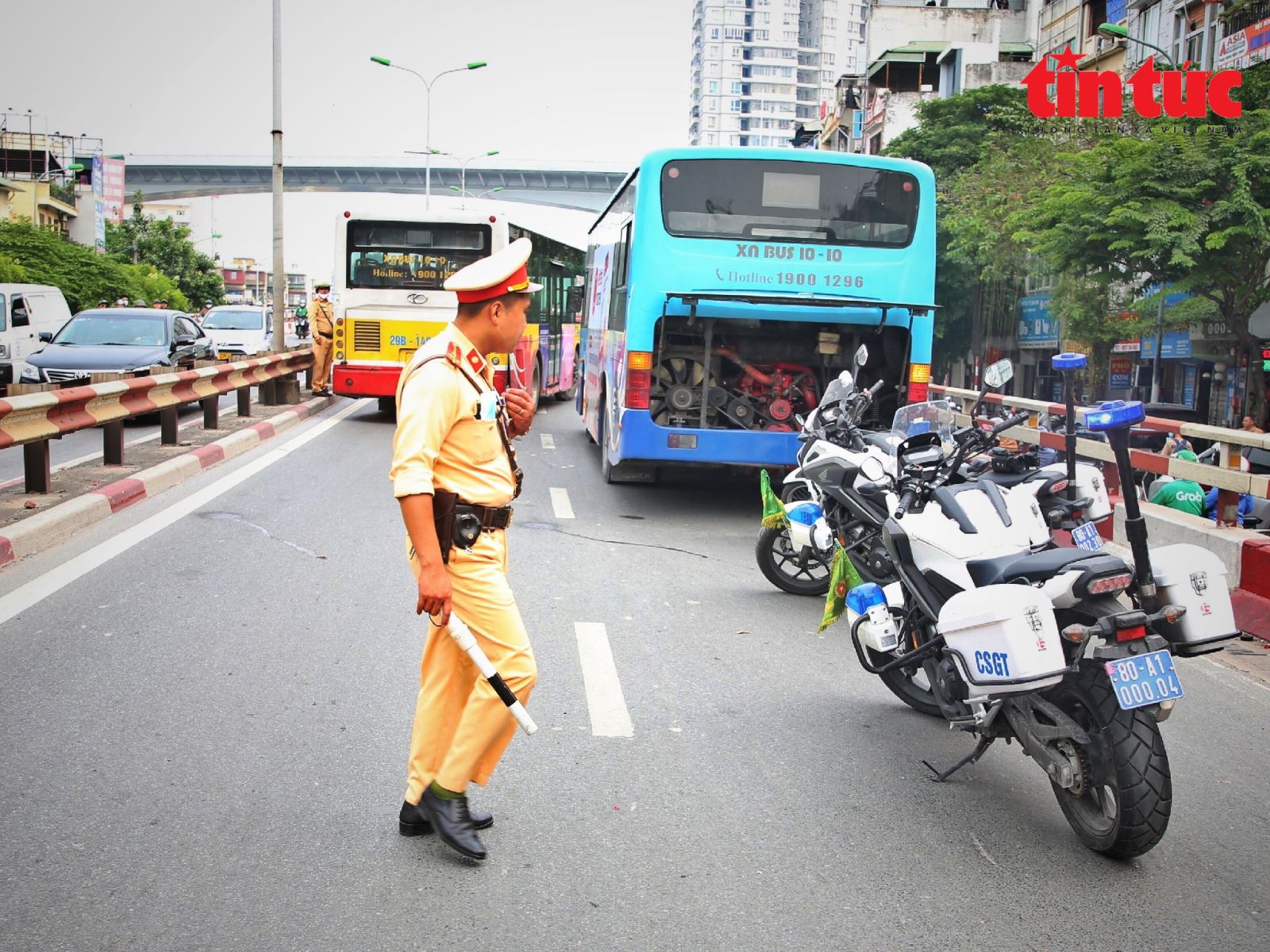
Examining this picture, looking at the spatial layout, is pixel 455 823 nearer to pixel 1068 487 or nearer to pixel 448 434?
pixel 448 434

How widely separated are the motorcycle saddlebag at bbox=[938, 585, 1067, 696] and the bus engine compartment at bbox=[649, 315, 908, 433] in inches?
278

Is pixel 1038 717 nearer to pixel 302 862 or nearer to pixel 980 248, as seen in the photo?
pixel 302 862

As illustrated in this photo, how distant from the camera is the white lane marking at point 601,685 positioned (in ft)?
16.9

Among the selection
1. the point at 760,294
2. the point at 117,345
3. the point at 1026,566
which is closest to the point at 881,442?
the point at 1026,566

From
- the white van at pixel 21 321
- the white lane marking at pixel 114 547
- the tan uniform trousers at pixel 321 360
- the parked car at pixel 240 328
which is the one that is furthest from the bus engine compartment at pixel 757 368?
the parked car at pixel 240 328

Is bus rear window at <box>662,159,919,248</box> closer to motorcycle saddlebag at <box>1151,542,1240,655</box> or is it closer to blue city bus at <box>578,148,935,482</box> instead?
blue city bus at <box>578,148,935,482</box>

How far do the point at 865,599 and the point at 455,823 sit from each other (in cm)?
200

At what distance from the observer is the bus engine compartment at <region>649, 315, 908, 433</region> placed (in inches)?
442

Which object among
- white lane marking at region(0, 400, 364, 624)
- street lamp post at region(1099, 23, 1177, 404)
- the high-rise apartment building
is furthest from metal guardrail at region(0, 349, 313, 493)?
the high-rise apartment building

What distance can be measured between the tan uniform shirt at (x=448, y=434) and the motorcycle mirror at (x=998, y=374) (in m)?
2.10

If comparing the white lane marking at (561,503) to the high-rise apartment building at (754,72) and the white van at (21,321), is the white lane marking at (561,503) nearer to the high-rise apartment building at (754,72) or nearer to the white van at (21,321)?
the white van at (21,321)

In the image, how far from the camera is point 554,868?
3795mm

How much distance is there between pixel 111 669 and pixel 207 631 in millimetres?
→ 783

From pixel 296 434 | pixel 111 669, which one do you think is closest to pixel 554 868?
pixel 111 669
